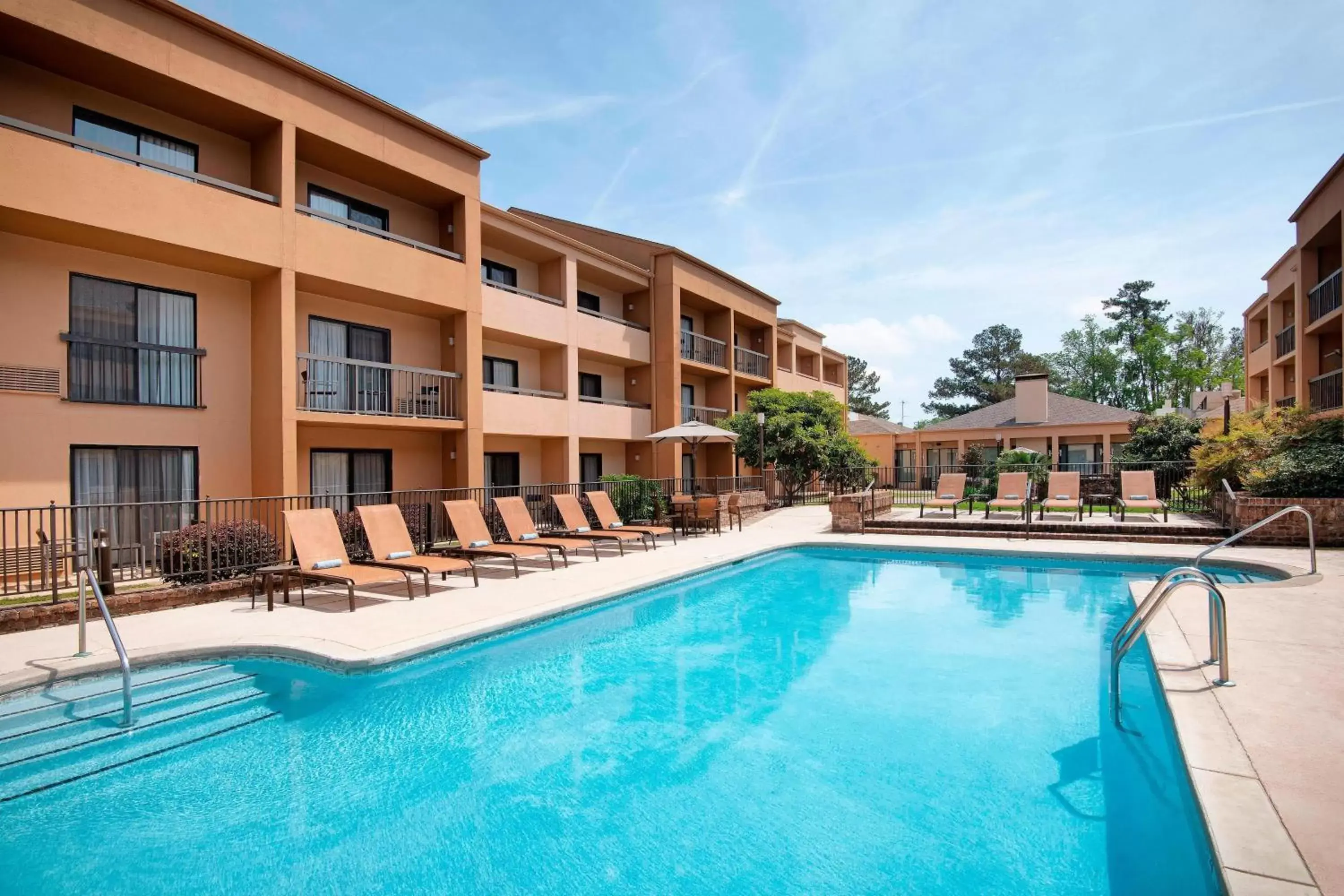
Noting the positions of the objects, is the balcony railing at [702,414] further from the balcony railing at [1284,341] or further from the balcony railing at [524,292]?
the balcony railing at [1284,341]

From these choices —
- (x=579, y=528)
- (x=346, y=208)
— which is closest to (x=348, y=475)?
(x=579, y=528)

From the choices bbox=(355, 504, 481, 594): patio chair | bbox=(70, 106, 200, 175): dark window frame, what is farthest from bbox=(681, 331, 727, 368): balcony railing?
bbox=(355, 504, 481, 594): patio chair

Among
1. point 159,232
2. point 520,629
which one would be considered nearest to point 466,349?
point 159,232

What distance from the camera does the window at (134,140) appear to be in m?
11.5

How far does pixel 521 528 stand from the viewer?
12.5 meters

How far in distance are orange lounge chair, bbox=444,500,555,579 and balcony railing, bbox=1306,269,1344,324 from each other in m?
22.7

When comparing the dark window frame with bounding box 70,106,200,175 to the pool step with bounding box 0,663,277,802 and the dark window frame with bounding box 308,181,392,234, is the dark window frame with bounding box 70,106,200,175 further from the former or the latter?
the pool step with bounding box 0,663,277,802

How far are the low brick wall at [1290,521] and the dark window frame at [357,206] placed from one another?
18040 mm

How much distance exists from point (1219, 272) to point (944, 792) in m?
45.2

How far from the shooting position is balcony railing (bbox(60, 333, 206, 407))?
1121 centimetres

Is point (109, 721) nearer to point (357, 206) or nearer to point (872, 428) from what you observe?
point (357, 206)

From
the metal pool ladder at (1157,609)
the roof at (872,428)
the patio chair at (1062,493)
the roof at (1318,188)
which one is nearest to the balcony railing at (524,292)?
the patio chair at (1062,493)

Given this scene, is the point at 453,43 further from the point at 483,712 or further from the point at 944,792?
the point at 944,792

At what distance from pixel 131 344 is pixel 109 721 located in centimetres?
882
